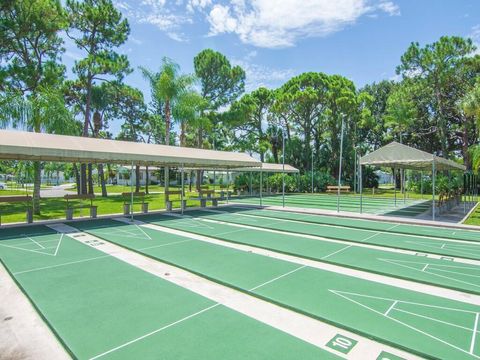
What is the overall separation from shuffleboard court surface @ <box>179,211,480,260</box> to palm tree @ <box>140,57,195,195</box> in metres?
12.0

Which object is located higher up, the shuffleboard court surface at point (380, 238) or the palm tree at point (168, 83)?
the palm tree at point (168, 83)

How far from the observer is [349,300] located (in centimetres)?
451

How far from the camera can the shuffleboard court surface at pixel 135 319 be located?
3.19 m

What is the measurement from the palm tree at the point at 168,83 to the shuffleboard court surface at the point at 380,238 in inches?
473

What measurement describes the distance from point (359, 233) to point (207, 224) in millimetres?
5389

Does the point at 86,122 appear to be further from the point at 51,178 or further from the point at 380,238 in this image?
the point at 51,178

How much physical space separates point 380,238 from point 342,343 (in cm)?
643

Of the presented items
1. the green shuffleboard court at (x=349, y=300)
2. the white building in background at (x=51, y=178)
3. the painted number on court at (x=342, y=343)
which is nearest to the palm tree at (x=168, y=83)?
the green shuffleboard court at (x=349, y=300)

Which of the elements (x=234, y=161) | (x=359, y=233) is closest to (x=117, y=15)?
(x=234, y=161)

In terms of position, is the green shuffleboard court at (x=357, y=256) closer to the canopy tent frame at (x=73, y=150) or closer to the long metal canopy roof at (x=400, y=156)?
the canopy tent frame at (x=73, y=150)

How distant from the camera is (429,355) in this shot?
3113 mm

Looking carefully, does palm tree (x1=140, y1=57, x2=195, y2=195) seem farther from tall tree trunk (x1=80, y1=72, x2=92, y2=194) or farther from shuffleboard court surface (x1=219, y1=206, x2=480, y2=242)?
shuffleboard court surface (x1=219, y1=206, x2=480, y2=242)

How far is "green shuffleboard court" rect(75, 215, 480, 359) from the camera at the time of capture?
3.46 metres

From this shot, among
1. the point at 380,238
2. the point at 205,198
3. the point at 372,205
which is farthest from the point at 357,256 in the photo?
the point at 372,205
